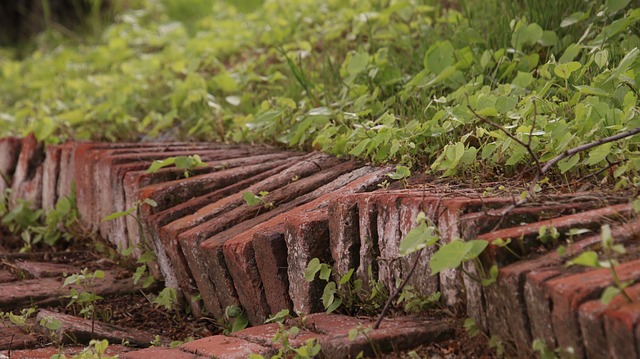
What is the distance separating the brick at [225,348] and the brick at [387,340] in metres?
0.18

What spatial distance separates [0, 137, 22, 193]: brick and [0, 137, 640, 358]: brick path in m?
0.48

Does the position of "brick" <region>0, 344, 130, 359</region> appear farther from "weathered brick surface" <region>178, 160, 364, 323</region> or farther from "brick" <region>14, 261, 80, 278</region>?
"brick" <region>14, 261, 80, 278</region>

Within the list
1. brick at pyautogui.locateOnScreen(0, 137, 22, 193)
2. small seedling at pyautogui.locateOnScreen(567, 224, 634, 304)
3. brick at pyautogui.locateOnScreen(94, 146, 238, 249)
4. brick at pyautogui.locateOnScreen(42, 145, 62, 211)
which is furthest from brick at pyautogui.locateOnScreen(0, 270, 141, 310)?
small seedling at pyautogui.locateOnScreen(567, 224, 634, 304)

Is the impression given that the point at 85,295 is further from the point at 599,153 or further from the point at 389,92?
the point at 599,153

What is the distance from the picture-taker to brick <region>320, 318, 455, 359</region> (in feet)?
6.22

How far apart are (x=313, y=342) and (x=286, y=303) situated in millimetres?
454

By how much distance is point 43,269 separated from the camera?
10.3ft

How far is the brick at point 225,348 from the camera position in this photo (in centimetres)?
201

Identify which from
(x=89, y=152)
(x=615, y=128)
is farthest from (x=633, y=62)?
(x=89, y=152)

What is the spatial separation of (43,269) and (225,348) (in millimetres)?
1333

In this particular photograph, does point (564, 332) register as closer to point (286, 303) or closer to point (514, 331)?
point (514, 331)

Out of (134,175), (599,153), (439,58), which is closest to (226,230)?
(134,175)

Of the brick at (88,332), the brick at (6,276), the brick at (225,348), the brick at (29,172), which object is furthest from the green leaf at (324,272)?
the brick at (29,172)

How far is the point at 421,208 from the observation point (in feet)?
6.66
